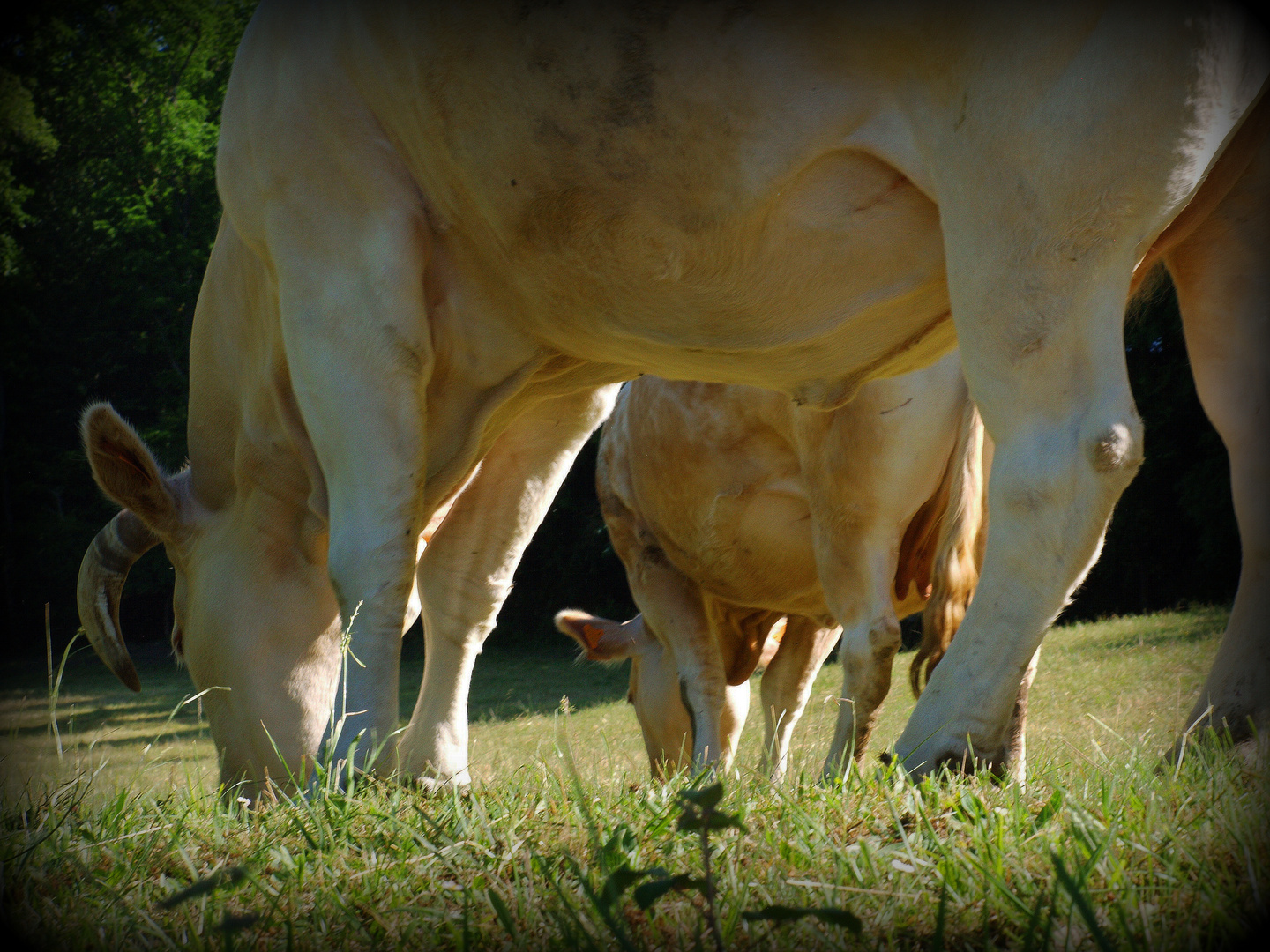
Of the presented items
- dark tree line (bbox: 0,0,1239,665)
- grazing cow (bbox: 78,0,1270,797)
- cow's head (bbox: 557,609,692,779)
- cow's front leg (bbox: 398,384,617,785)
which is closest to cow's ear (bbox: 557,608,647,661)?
cow's head (bbox: 557,609,692,779)

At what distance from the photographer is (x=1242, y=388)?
2254 millimetres

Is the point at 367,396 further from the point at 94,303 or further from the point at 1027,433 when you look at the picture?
the point at 94,303

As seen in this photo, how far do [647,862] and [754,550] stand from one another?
3475 millimetres

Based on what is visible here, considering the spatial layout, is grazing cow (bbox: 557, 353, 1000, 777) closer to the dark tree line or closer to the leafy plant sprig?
the leafy plant sprig

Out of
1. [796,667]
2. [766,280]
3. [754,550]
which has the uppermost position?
[766,280]

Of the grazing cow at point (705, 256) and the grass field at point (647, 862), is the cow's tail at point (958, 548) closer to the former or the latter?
the grazing cow at point (705, 256)

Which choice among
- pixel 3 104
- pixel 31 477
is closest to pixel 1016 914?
pixel 3 104

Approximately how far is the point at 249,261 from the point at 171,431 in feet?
58.9

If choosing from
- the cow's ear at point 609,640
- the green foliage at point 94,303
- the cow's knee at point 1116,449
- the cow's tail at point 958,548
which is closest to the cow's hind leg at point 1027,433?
the cow's knee at point 1116,449

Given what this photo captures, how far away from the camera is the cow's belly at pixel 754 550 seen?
485 cm

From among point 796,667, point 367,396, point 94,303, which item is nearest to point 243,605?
point 367,396

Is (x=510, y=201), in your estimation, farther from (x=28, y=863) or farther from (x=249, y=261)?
(x=28, y=863)

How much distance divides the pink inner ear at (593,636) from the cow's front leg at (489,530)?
2.02 meters

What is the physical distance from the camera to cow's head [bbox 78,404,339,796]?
3518mm
